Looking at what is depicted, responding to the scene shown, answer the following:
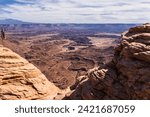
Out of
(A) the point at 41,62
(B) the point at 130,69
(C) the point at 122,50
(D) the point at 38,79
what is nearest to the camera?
(B) the point at 130,69

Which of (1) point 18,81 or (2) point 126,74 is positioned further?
(1) point 18,81

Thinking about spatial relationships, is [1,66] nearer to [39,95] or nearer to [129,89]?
[39,95]

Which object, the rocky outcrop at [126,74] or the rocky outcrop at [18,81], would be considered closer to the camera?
the rocky outcrop at [126,74]

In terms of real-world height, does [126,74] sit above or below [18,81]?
above

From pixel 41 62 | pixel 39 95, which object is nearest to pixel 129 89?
pixel 39 95
